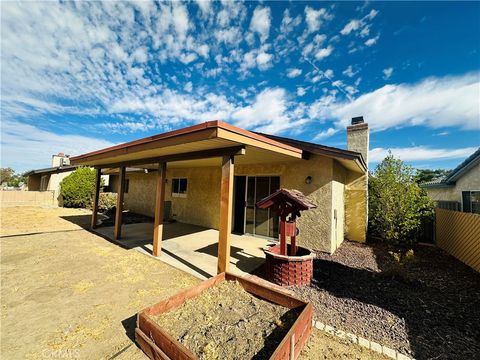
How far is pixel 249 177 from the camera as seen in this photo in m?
7.94

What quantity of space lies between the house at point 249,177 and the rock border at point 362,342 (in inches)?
74.3

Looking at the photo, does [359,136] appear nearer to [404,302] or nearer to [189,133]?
[404,302]

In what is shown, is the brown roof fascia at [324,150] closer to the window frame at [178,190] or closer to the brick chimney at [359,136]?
the brick chimney at [359,136]

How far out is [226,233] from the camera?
397 centimetres

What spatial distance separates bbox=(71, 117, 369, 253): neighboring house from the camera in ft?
12.9

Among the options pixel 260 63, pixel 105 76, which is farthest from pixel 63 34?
pixel 260 63

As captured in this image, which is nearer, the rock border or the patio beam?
the rock border

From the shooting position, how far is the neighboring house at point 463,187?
948cm

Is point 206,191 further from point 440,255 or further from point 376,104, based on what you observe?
point 376,104

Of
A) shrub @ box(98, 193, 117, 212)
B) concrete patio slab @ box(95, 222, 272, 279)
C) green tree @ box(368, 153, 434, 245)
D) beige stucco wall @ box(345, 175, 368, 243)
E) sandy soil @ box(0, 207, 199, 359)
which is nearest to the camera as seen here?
sandy soil @ box(0, 207, 199, 359)

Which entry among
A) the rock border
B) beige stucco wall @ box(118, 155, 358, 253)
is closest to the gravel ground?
the rock border

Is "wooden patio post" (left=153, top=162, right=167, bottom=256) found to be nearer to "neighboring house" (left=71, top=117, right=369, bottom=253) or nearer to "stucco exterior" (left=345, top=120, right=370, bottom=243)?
"neighboring house" (left=71, top=117, right=369, bottom=253)

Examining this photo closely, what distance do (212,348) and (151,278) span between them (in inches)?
101

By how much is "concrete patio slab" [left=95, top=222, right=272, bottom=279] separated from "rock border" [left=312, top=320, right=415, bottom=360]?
1.92 m
